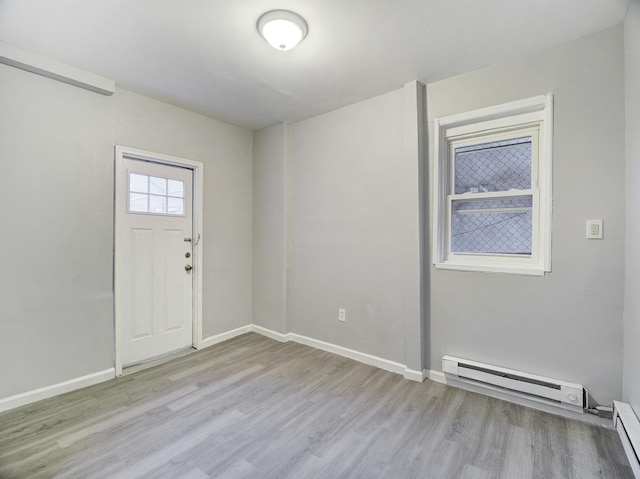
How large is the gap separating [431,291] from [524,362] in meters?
0.80

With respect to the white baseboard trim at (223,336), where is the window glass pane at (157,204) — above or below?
above

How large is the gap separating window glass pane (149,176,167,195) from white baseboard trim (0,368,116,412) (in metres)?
1.66

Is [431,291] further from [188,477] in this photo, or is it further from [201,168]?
[201,168]

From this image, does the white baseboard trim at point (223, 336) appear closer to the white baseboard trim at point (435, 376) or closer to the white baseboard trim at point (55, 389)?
the white baseboard trim at point (55, 389)

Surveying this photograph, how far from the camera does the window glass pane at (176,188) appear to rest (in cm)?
311

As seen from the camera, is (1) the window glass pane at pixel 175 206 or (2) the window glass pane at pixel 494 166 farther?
(1) the window glass pane at pixel 175 206

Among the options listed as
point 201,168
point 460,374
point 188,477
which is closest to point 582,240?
point 460,374

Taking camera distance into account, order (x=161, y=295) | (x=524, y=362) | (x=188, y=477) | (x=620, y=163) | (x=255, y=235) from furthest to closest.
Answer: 1. (x=255, y=235)
2. (x=161, y=295)
3. (x=524, y=362)
4. (x=620, y=163)
5. (x=188, y=477)

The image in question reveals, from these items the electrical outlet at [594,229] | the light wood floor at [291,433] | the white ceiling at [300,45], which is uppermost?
the white ceiling at [300,45]

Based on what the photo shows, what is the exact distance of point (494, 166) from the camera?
2.44m

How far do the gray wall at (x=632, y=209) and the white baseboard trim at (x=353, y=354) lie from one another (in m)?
1.47

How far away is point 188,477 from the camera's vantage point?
154cm

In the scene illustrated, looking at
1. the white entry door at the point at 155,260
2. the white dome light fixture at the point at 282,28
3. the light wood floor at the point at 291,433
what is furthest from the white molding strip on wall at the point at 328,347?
the white dome light fixture at the point at 282,28

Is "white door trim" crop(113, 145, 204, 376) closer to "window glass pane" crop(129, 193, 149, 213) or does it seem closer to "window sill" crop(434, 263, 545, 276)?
"window glass pane" crop(129, 193, 149, 213)
